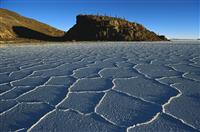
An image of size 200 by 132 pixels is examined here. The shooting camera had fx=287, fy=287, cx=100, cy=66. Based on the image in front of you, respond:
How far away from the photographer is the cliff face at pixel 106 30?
5256 cm

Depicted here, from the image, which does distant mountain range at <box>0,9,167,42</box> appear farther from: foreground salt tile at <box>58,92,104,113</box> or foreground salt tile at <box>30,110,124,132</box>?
foreground salt tile at <box>30,110,124,132</box>

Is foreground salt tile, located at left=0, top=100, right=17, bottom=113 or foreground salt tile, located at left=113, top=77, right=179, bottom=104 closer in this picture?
foreground salt tile, located at left=0, top=100, right=17, bottom=113

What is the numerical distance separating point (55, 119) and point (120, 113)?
0.53 metres

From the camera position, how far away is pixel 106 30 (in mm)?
54062

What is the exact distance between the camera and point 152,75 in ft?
13.5

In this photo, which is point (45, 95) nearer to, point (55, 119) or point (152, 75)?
point (55, 119)

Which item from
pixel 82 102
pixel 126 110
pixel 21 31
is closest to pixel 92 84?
pixel 82 102

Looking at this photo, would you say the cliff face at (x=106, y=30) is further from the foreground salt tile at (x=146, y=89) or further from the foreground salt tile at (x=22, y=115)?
the foreground salt tile at (x=22, y=115)

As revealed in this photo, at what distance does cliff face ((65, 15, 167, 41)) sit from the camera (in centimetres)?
5256

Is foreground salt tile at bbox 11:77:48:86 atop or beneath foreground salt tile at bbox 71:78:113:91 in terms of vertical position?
atop

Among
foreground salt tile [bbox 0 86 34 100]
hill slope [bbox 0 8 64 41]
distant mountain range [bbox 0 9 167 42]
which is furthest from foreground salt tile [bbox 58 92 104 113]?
distant mountain range [bbox 0 9 167 42]

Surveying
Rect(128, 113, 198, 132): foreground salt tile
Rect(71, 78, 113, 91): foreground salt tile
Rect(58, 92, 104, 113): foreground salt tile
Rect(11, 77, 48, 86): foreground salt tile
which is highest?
Rect(11, 77, 48, 86): foreground salt tile

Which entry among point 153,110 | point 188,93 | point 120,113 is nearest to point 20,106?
point 120,113

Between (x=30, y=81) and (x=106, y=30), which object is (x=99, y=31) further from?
(x=30, y=81)
